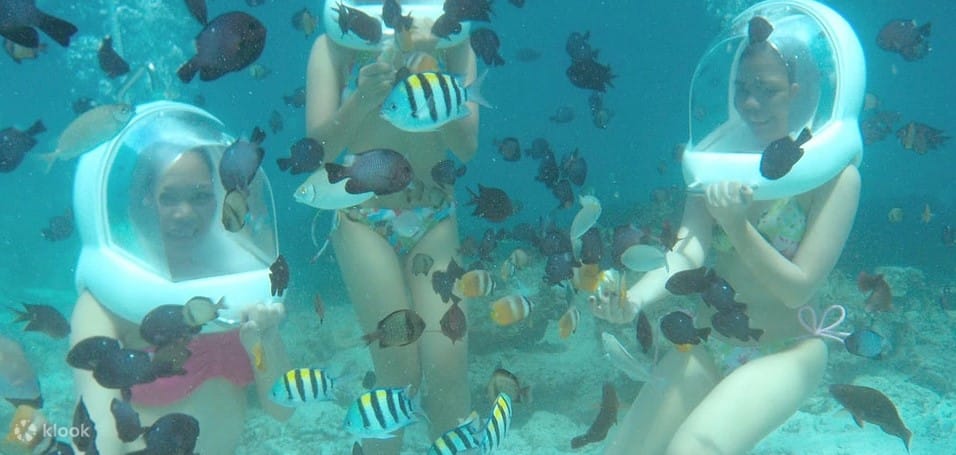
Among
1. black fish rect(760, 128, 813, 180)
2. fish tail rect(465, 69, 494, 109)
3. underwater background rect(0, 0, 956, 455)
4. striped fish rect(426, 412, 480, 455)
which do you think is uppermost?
black fish rect(760, 128, 813, 180)

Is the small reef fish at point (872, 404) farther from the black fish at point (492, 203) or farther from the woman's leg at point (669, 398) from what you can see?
the black fish at point (492, 203)

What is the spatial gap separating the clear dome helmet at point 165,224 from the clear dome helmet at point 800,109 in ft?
9.39

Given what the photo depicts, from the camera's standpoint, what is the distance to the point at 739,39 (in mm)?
4250

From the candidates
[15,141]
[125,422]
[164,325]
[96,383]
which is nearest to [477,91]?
[164,325]

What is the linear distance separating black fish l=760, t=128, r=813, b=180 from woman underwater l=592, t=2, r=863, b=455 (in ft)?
0.31

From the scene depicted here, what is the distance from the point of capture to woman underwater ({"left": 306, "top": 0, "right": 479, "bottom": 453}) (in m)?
4.32

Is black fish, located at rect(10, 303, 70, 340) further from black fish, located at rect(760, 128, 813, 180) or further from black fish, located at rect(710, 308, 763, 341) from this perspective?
black fish, located at rect(760, 128, 813, 180)

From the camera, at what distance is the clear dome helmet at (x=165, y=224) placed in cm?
349

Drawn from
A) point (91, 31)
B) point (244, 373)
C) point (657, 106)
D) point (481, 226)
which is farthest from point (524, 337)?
point (91, 31)

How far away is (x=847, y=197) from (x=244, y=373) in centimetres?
397

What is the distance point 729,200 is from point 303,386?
2.59 meters

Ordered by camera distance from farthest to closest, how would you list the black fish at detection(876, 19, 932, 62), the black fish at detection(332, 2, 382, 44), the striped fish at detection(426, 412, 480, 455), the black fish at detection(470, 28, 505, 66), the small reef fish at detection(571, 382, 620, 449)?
the black fish at detection(876, 19, 932, 62) < the black fish at detection(470, 28, 505, 66) < the black fish at detection(332, 2, 382, 44) < the small reef fish at detection(571, 382, 620, 449) < the striped fish at detection(426, 412, 480, 455)

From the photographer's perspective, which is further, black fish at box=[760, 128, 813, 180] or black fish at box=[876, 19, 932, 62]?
black fish at box=[876, 19, 932, 62]

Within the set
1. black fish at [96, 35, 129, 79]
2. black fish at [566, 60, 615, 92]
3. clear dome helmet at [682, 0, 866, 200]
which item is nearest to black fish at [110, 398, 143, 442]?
black fish at [96, 35, 129, 79]
